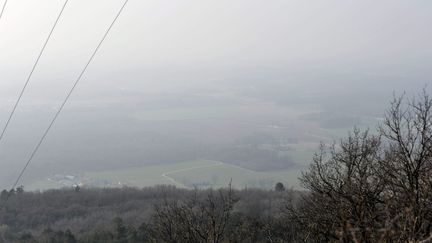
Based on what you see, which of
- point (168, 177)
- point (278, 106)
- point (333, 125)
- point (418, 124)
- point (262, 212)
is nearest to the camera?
point (418, 124)

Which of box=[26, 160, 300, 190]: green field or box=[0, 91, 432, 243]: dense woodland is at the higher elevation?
box=[26, 160, 300, 190]: green field

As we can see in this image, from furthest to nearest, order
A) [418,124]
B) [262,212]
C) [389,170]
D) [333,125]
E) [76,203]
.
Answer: [333,125], [76,203], [262,212], [418,124], [389,170]

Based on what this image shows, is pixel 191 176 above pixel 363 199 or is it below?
above

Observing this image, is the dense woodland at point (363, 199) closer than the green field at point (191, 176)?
Yes

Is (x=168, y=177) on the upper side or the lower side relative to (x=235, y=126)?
lower

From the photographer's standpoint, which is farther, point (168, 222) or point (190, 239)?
point (168, 222)

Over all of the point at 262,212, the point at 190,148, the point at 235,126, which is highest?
the point at 235,126

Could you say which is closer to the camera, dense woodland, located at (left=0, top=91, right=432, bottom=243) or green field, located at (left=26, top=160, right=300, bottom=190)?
dense woodland, located at (left=0, top=91, right=432, bottom=243)

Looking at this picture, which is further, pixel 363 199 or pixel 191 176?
pixel 191 176

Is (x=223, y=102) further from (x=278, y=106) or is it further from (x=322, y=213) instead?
(x=322, y=213)

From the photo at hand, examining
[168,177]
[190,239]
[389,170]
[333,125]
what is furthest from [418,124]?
[333,125]

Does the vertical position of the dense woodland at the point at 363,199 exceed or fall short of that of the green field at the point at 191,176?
it falls short
